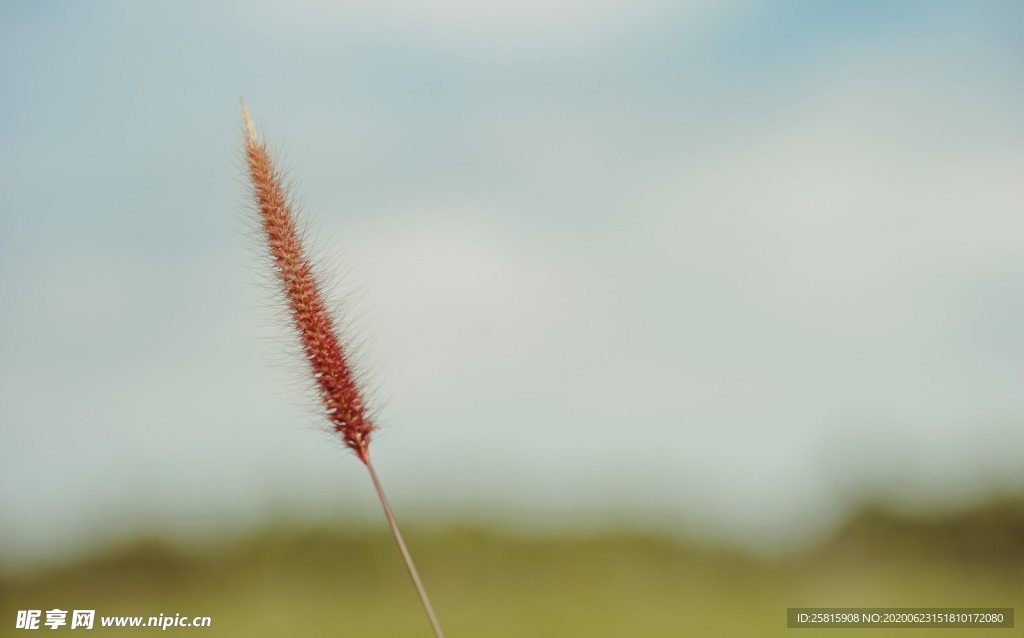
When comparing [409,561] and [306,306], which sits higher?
[306,306]

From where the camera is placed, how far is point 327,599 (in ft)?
50.6

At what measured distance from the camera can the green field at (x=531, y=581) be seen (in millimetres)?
13859

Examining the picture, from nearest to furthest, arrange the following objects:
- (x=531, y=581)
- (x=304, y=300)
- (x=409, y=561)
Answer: (x=409, y=561) → (x=304, y=300) → (x=531, y=581)

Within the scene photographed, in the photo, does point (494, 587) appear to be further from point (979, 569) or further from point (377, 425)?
point (377, 425)

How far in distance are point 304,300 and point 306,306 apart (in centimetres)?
4

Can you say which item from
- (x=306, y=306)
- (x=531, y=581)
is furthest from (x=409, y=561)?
(x=531, y=581)

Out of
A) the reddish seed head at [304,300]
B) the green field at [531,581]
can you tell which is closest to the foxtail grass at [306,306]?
the reddish seed head at [304,300]

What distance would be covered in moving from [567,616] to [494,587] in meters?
2.39

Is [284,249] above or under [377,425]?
above

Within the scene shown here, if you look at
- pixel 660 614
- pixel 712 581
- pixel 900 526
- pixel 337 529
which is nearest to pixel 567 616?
pixel 660 614

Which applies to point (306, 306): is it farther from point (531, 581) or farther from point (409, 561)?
point (531, 581)

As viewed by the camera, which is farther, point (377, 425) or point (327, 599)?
point (327, 599)

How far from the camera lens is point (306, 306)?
4.23 m

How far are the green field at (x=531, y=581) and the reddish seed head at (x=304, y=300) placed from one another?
1020 cm
